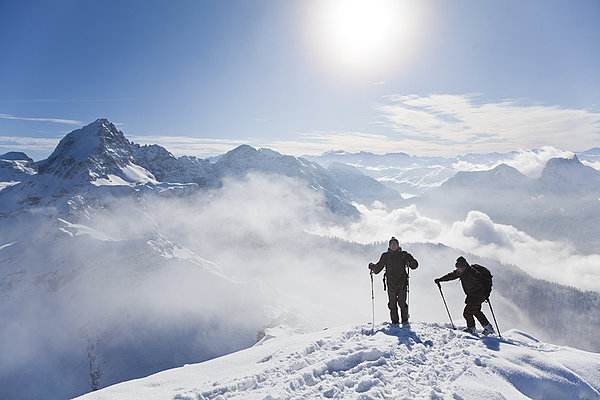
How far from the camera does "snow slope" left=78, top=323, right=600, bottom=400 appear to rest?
31.1ft

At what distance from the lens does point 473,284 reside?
55.1ft

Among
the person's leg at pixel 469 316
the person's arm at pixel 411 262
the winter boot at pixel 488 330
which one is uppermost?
the person's arm at pixel 411 262

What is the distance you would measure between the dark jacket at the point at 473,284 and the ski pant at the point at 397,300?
1944mm

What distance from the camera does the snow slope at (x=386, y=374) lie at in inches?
373

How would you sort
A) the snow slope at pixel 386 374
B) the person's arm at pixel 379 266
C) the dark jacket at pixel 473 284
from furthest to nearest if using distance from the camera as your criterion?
the person's arm at pixel 379 266 → the dark jacket at pixel 473 284 → the snow slope at pixel 386 374

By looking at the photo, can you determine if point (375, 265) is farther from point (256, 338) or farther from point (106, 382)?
point (106, 382)

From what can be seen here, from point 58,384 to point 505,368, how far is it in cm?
22126

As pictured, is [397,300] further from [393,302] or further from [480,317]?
[480,317]

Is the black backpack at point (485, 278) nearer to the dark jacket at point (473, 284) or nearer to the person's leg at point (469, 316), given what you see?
the dark jacket at point (473, 284)

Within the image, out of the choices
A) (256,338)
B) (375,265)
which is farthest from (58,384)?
(375,265)

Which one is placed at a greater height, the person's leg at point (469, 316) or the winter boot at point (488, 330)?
the person's leg at point (469, 316)

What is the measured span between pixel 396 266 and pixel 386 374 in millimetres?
7303

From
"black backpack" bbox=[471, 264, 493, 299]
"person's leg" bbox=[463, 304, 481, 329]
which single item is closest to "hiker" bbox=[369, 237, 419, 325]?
"person's leg" bbox=[463, 304, 481, 329]

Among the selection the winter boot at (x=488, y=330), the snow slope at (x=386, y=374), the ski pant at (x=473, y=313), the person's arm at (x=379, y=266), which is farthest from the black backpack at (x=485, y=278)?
the person's arm at (x=379, y=266)
